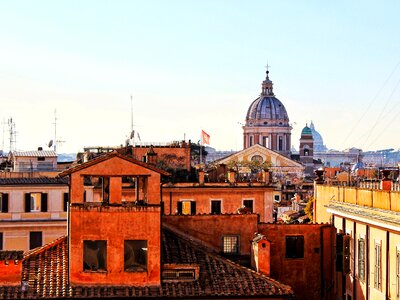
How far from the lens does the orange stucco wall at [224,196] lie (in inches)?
1613

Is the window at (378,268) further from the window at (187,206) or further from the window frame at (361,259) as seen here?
the window at (187,206)

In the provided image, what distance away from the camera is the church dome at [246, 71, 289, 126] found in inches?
7510

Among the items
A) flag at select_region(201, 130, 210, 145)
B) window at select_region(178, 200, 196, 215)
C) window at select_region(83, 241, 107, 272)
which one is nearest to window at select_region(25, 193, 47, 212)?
window at select_region(178, 200, 196, 215)

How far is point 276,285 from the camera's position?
2470 cm

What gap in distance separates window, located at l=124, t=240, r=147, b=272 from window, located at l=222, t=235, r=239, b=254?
5.13 metres

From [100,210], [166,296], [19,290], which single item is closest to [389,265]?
[166,296]

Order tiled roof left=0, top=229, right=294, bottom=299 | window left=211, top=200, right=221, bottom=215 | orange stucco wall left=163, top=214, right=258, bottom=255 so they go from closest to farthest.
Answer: tiled roof left=0, top=229, right=294, bottom=299 < orange stucco wall left=163, top=214, right=258, bottom=255 < window left=211, top=200, right=221, bottom=215

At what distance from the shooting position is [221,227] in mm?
29219

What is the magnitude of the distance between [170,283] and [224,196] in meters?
17.2

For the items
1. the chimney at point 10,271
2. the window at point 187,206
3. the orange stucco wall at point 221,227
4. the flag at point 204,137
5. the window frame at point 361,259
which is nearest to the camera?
the chimney at point 10,271

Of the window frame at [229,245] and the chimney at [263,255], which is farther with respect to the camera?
the window frame at [229,245]

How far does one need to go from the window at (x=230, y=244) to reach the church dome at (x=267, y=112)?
161 meters

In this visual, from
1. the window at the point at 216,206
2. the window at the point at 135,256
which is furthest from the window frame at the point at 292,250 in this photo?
the window at the point at 216,206

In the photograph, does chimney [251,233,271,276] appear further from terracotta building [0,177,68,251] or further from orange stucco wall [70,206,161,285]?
terracotta building [0,177,68,251]
